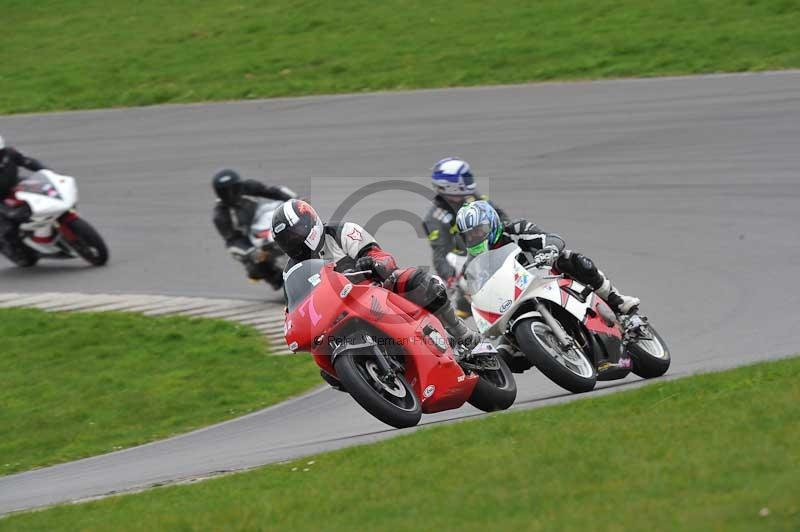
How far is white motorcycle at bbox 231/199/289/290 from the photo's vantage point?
14.4m

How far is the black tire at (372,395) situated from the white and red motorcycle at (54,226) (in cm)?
941

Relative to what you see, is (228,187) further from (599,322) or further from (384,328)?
(384,328)

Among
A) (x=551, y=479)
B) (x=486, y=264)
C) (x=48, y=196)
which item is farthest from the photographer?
(x=48, y=196)

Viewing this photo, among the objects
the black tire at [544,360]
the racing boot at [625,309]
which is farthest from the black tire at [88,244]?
the black tire at [544,360]

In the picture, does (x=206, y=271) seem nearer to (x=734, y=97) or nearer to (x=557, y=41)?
(x=734, y=97)

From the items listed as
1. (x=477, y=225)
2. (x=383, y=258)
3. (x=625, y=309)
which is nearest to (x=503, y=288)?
(x=477, y=225)

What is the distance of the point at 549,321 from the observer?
8914mm

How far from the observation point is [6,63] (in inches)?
1231

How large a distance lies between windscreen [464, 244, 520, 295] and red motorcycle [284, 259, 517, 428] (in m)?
0.59

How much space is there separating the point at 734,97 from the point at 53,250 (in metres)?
9.91

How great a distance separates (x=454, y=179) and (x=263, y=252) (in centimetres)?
305

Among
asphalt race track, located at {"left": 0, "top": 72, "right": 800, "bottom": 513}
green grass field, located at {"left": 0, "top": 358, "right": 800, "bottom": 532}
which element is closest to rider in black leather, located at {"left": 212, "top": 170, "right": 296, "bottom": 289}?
asphalt race track, located at {"left": 0, "top": 72, "right": 800, "bottom": 513}

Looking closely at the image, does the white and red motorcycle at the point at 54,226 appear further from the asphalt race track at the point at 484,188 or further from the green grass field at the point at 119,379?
the green grass field at the point at 119,379

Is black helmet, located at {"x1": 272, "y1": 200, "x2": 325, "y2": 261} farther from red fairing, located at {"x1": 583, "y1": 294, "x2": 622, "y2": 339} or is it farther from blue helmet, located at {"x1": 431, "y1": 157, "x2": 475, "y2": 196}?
blue helmet, located at {"x1": 431, "y1": 157, "x2": 475, "y2": 196}
